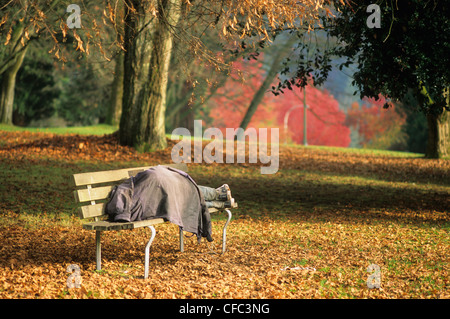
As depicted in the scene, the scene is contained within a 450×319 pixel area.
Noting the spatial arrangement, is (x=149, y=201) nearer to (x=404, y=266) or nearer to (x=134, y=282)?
(x=134, y=282)

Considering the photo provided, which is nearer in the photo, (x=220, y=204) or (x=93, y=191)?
(x=93, y=191)

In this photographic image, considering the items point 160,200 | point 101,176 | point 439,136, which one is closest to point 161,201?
point 160,200

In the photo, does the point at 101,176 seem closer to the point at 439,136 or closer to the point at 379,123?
the point at 439,136

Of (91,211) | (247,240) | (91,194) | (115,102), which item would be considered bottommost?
(247,240)

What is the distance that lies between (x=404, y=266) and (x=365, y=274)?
2.28ft

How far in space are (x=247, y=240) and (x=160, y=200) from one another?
2.07 m

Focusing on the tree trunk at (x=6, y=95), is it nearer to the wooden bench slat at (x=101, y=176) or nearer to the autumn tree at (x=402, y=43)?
the autumn tree at (x=402, y=43)

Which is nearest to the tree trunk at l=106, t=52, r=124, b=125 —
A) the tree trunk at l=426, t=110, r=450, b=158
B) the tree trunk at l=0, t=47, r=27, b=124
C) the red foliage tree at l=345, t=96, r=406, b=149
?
the tree trunk at l=0, t=47, r=27, b=124

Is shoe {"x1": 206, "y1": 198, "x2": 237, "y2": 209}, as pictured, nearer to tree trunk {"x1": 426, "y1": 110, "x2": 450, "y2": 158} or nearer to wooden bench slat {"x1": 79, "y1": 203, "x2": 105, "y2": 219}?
wooden bench slat {"x1": 79, "y1": 203, "x2": 105, "y2": 219}

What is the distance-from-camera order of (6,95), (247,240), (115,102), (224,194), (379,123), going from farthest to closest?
1. (379,123)
2. (6,95)
3. (115,102)
4. (247,240)
5. (224,194)

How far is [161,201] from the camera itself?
6.23 m

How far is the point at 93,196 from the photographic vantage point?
6168 mm

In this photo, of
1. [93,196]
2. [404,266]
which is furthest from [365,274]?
[93,196]

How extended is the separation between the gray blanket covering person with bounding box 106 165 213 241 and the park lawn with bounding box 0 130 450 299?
1.76ft
